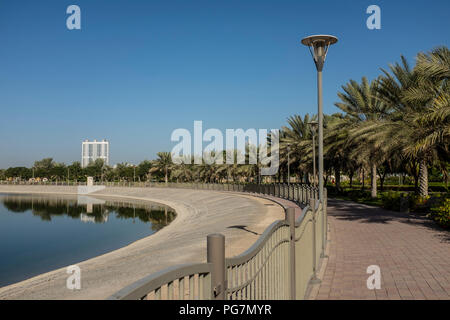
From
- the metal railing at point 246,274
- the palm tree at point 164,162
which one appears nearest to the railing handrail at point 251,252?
the metal railing at point 246,274

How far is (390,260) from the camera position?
349 inches

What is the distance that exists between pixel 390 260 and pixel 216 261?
777cm

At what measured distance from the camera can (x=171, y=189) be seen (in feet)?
214

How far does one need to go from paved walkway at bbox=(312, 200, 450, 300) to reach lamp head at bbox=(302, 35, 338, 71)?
5.33 metres

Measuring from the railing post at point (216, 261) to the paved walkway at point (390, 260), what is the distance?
4.28 meters

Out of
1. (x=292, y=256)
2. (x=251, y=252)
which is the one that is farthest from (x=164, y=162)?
(x=251, y=252)

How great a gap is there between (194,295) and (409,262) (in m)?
7.92

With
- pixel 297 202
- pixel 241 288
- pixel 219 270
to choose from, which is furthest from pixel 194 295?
pixel 297 202

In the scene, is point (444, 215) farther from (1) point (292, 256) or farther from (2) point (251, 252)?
(2) point (251, 252)

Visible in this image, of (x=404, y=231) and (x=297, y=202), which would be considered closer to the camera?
(x=404, y=231)

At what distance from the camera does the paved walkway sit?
6.48 metres

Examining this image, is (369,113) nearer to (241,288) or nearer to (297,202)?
(297,202)

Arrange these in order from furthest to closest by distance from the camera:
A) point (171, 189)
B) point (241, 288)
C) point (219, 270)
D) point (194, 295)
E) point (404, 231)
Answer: point (171, 189)
point (404, 231)
point (241, 288)
point (219, 270)
point (194, 295)

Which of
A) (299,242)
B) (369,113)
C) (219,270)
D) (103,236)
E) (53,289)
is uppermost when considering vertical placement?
(369,113)
